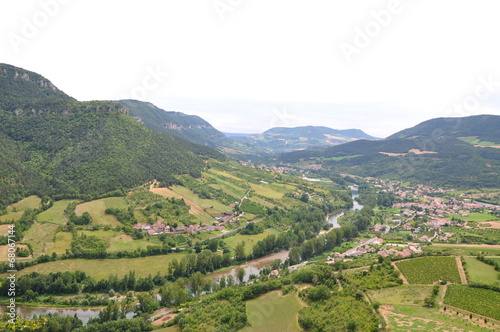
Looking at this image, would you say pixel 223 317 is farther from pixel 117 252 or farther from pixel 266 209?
pixel 266 209

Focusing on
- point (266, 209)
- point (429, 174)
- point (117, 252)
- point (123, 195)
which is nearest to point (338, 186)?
point (429, 174)

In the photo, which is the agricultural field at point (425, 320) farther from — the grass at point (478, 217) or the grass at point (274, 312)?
the grass at point (478, 217)

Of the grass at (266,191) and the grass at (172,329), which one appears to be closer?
the grass at (172,329)

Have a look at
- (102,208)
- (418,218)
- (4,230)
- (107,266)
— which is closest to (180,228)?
(102,208)

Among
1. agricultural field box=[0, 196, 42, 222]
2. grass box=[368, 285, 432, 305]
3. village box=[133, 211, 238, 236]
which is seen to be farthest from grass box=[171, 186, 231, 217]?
grass box=[368, 285, 432, 305]

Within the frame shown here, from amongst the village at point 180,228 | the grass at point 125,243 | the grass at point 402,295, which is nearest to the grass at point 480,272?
the grass at point 402,295

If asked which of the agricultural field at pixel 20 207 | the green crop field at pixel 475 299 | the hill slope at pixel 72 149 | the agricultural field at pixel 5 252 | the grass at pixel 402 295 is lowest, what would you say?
the agricultural field at pixel 5 252

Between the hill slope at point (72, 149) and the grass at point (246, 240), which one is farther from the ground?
the hill slope at point (72, 149)
